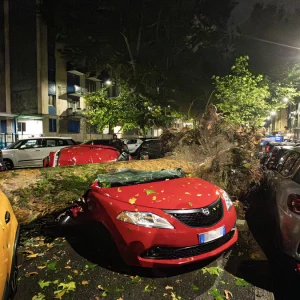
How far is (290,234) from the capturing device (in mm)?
3176

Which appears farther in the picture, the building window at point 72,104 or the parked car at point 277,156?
the building window at point 72,104

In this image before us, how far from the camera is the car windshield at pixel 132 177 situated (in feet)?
13.0

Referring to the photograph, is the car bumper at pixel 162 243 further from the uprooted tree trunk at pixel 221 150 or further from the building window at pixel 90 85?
the building window at pixel 90 85

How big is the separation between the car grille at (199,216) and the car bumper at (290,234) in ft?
2.58

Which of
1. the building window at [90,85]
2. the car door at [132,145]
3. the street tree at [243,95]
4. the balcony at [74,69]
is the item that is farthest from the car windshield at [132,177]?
the building window at [90,85]

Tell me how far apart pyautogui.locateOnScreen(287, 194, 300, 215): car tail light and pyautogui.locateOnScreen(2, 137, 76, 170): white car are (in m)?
12.6

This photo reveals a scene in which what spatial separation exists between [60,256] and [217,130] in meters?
6.41

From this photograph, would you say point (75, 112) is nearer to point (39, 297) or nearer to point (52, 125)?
point (52, 125)

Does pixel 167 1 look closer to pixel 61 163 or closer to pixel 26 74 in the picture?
pixel 61 163

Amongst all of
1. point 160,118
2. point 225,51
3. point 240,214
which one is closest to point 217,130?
point 240,214

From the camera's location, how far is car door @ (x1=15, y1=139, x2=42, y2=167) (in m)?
13.1

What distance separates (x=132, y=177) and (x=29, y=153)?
10.8m

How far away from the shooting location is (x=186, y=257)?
3109mm

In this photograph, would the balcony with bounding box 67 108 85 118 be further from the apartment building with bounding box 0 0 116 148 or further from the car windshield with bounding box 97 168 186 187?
the car windshield with bounding box 97 168 186 187
